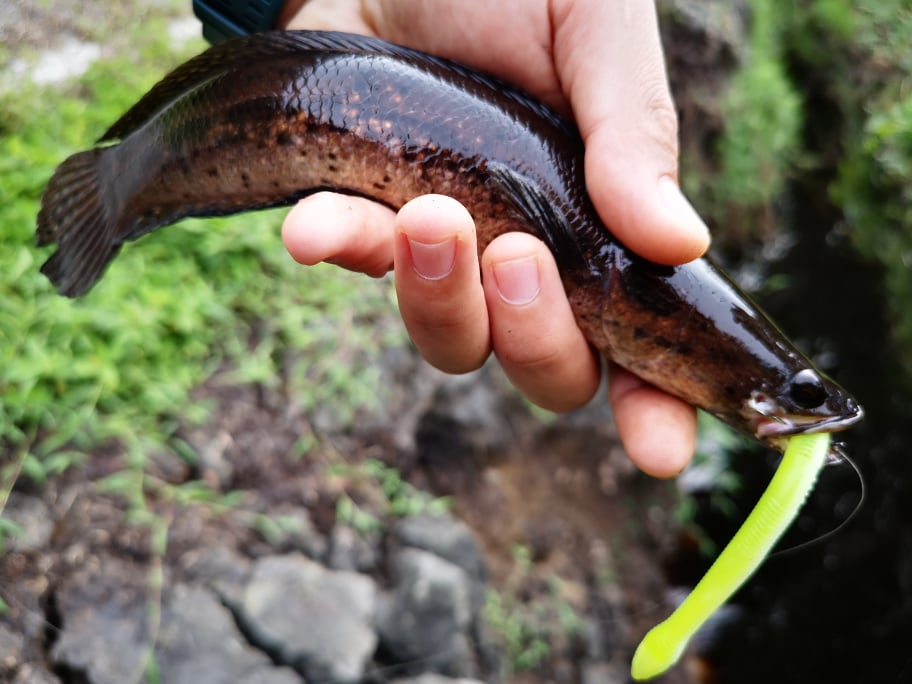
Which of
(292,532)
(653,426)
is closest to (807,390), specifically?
(653,426)

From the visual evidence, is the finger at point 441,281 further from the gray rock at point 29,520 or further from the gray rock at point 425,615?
the gray rock at point 29,520

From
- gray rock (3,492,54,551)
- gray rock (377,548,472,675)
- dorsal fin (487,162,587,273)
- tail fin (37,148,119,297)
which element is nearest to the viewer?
dorsal fin (487,162,587,273)

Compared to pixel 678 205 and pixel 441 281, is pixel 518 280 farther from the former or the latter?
pixel 678 205

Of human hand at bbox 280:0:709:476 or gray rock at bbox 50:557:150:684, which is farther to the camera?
gray rock at bbox 50:557:150:684

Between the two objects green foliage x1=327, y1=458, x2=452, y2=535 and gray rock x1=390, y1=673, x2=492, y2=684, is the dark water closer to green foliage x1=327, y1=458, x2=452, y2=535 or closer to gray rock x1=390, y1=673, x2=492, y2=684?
gray rock x1=390, y1=673, x2=492, y2=684

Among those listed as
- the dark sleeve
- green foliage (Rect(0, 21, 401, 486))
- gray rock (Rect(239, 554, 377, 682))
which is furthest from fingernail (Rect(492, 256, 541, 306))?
green foliage (Rect(0, 21, 401, 486))
